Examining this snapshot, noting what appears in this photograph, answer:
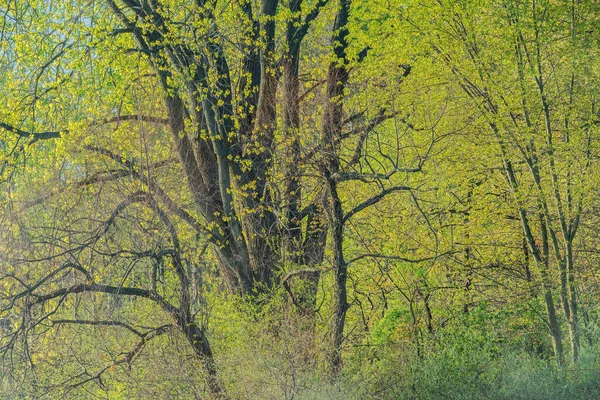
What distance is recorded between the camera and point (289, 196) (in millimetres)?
12031

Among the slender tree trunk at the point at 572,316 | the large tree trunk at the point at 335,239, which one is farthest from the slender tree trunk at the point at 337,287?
the slender tree trunk at the point at 572,316

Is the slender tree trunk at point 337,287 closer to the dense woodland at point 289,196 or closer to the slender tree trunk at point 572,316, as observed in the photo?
the dense woodland at point 289,196

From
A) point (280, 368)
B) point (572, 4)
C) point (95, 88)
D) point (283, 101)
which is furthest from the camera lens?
point (283, 101)

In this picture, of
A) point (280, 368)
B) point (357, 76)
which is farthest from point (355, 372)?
point (357, 76)

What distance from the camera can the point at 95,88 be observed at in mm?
10758

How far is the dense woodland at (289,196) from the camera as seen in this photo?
10.5m

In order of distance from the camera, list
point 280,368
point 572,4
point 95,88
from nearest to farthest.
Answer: point 280,368 → point 95,88 → point 572,4

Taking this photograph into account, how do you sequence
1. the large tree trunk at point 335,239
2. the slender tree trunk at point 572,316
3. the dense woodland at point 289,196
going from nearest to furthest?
the dense woodland at point 289,196
the large tree trunk at point 335,239
the slender tree trunk at point 572,316

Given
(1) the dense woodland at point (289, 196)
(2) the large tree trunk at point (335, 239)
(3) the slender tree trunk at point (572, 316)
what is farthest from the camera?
(3) the slender tree trunk at point (572, 316)

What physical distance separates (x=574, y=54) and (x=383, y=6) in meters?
2.89

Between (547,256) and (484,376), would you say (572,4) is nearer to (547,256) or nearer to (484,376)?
(547,256)

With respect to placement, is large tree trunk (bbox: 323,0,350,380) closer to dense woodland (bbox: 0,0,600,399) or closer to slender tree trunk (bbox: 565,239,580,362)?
dense woodland (bbox: 0,0,600,399)

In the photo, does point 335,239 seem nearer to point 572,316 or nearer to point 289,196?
point 289,196

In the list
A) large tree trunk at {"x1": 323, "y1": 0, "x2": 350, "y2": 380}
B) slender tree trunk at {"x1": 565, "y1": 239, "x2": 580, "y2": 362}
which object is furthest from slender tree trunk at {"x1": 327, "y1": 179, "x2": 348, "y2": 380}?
slender tree trunk at {"x1": 565, "y1": 239, "x2": 580, "y2": 362}
